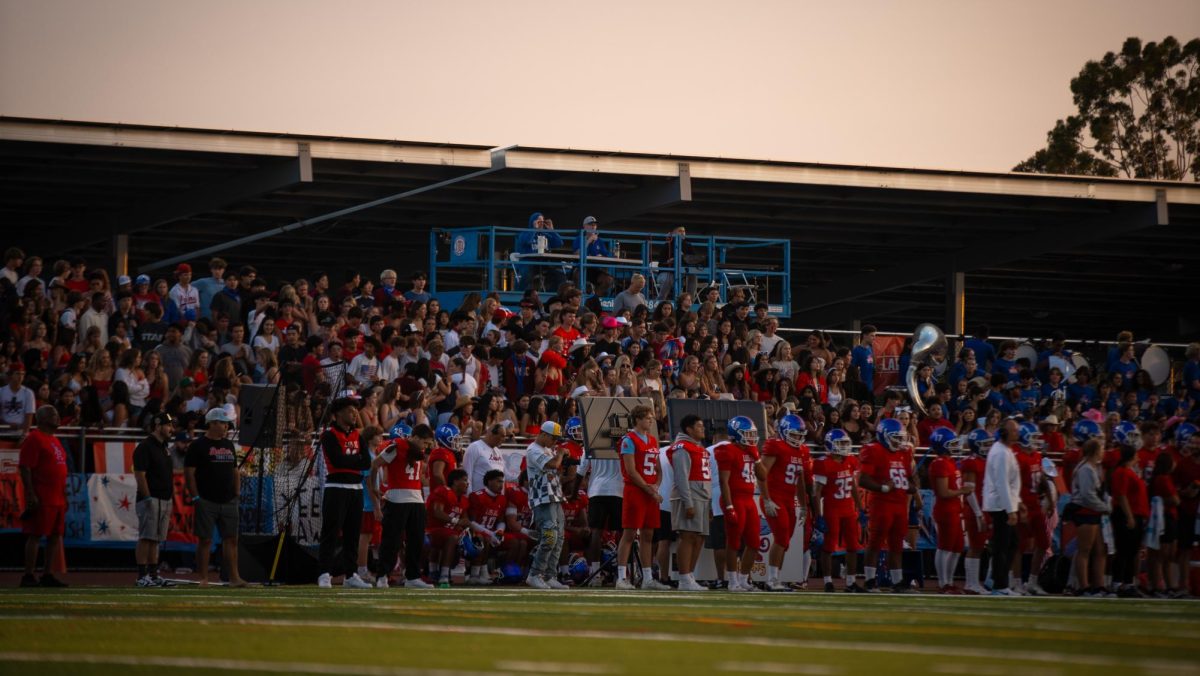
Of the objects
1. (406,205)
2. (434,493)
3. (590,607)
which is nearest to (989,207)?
(406,205)

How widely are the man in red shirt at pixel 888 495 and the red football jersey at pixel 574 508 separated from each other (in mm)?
3127

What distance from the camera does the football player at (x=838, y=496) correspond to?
18.5m

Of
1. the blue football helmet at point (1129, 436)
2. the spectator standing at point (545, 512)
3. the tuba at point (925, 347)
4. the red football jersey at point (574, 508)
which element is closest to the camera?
the spectator standing at point (545, 512)

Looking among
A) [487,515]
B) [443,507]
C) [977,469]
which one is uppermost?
[977,469]

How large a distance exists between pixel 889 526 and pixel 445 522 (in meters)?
4.81

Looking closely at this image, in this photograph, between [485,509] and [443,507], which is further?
[485,509]

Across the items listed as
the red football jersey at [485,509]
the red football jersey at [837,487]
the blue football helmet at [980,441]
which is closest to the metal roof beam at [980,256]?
the blue football helmet at [980,441]

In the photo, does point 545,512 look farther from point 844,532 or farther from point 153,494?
point 153,494

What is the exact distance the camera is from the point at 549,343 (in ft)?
71.3

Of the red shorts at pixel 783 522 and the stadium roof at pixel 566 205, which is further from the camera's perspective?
the stadium roof at pixel 566 205

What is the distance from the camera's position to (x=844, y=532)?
18641 mm

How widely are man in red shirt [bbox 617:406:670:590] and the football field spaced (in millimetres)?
3549

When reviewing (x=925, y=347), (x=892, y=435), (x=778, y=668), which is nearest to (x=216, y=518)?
(x=892, y=435)

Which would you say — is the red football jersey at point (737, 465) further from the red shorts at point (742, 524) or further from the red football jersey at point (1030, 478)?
the red football jersey at point (1030, 478)
